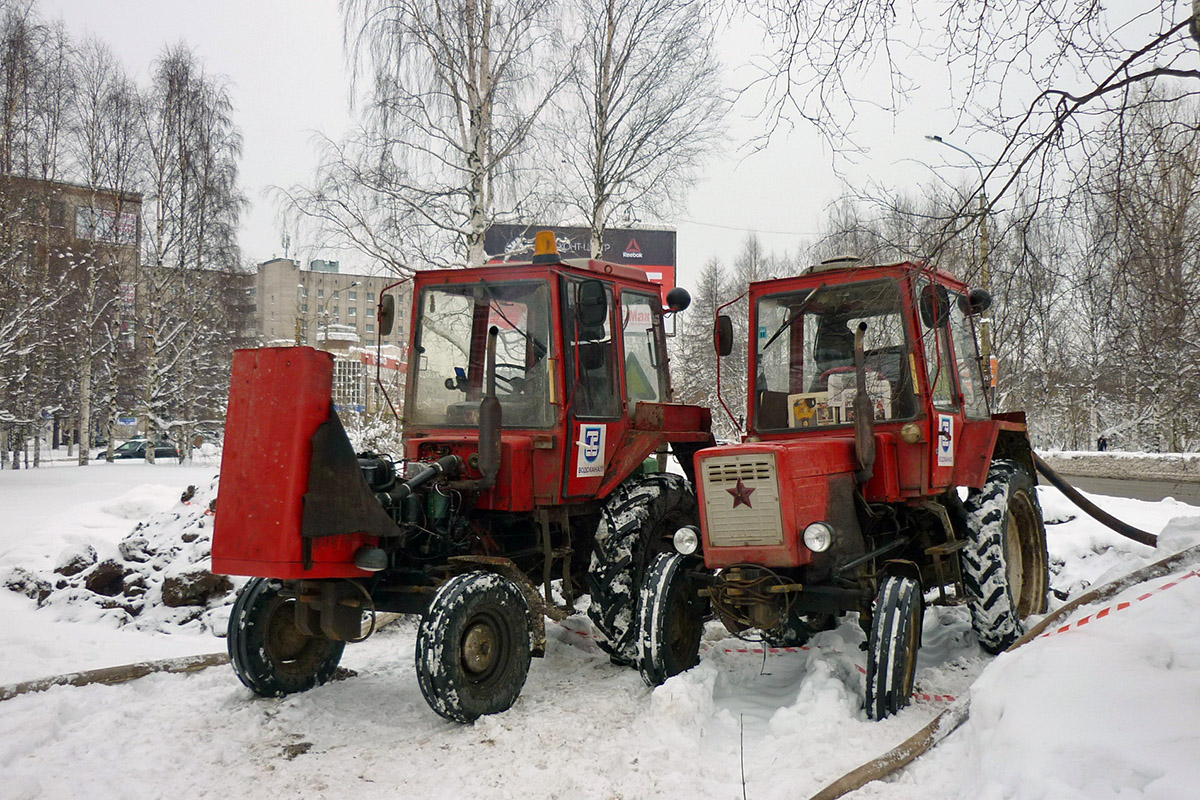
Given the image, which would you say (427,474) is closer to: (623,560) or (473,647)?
(473,647)

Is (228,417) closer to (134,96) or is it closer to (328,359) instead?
(328,359)

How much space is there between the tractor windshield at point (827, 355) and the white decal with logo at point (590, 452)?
1.07 metres

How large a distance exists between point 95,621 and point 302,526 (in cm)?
438

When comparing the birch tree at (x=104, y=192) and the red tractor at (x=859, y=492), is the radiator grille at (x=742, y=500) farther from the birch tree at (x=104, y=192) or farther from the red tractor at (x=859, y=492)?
the birch tree at (x=104, y=192)

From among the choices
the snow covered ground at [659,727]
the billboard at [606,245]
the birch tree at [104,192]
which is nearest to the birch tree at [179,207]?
the birch tree at [104,192]

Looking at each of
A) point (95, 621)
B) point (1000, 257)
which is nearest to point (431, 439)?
point (1000, 257)

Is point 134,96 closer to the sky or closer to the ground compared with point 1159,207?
closer to the sky

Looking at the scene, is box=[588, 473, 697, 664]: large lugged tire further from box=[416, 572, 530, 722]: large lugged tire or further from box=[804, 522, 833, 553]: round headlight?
box=[804, 522, 833, 553]: round headlight

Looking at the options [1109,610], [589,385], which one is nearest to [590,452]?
[589,385]

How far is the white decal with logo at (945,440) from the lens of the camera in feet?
18.5

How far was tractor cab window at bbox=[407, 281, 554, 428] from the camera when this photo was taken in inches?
231

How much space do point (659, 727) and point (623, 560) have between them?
1506mm

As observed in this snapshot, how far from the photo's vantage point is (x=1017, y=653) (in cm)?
417

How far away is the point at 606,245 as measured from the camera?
17859mm
